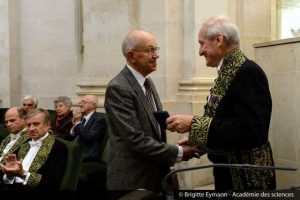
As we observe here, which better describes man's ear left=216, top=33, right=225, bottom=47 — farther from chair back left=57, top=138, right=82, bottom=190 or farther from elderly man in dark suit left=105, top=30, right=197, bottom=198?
chair back left=57, top=138, right=82, bottom=190

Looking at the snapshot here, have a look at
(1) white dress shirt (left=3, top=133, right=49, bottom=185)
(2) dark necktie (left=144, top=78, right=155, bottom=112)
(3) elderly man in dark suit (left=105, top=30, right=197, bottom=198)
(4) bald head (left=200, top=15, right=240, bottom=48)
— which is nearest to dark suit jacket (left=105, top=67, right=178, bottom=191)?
(3) elderly man in dark suit (left=105, top=30, right=197, bottom=198)

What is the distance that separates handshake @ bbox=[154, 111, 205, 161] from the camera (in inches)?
88.4

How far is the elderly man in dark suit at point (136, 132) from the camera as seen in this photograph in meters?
2.36

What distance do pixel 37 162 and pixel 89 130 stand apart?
5.86 feet

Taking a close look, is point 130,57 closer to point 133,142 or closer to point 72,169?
point 133,142

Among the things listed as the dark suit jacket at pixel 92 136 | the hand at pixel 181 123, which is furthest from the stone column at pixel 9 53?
the hand at pixel 181 123

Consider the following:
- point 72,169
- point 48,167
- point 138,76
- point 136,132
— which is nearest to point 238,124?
point 136,132

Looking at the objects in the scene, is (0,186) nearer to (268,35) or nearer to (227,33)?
(227,33)

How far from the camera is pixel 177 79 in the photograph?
5.41 metres

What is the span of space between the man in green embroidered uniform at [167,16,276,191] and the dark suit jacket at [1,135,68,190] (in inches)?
56.2

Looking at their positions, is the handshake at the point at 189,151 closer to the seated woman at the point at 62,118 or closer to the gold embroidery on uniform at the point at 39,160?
the gold embroidery on uniform at the point at 39,160

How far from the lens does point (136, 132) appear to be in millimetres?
2342

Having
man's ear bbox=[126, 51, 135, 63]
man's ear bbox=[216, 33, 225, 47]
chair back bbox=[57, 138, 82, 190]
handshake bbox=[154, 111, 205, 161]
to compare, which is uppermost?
man's ear bbox=[216, 33, 225, 47]

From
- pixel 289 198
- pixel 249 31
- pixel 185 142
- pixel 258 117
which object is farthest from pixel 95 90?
pixel 289 198
